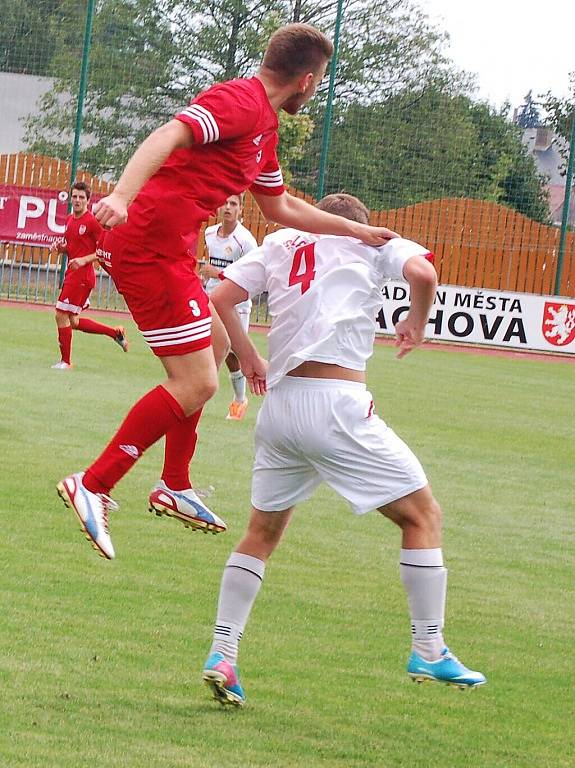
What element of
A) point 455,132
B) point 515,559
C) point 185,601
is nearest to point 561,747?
point 185,601

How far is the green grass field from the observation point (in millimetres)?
4453

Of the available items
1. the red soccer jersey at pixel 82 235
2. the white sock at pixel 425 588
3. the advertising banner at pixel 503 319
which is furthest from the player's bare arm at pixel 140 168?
the advertising banner at pixel 503 319

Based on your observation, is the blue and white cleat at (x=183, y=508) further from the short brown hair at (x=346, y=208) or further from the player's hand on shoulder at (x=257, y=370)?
the short brown hair at (x=346, y=208)

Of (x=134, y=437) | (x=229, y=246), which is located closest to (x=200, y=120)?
(x=134, y=437)

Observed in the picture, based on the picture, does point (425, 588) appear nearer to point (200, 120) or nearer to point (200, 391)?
point (200, 391)

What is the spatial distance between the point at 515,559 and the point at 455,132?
20.7m

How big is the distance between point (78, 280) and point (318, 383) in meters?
11.6

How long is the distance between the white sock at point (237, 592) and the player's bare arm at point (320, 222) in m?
1.28

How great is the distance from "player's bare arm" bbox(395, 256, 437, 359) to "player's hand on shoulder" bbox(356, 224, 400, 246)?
7.1 inches

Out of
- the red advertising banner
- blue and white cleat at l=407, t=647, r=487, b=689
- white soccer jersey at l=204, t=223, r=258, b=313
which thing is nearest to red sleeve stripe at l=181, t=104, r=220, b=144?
blue and white cleat at l=407, t=647, r=487, b=689

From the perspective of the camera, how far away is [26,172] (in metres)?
27.3

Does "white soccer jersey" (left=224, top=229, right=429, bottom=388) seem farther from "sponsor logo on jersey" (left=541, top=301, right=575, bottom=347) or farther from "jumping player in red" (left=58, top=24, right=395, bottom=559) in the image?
"sponsor logo on jersey" (left=541, top=301, right=575, bottom=347)

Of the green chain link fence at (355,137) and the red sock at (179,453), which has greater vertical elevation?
the green chain link fence at (355,137)

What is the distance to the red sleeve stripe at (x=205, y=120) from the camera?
4777 millimetres
